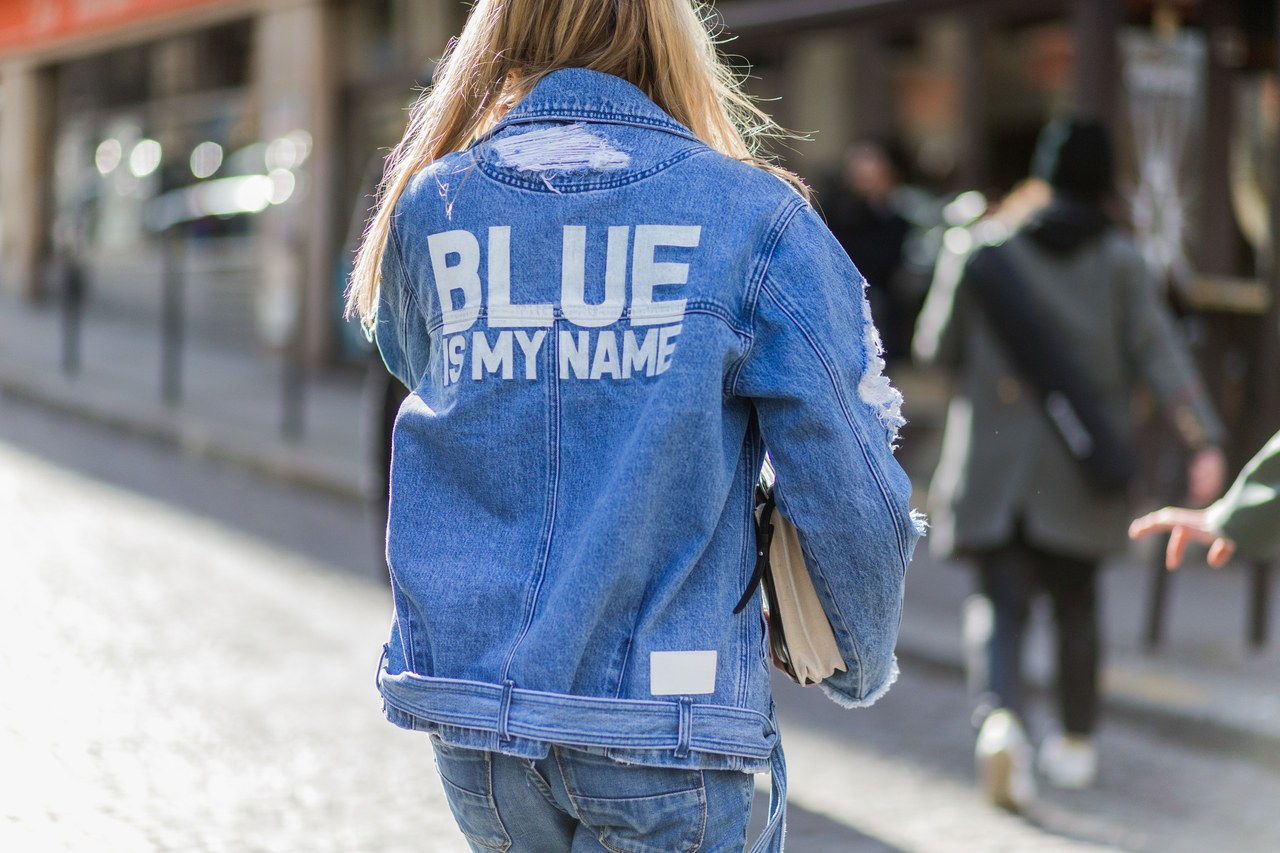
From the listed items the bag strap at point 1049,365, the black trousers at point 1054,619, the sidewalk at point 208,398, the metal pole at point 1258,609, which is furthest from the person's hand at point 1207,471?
the sidewalk at point 208,398

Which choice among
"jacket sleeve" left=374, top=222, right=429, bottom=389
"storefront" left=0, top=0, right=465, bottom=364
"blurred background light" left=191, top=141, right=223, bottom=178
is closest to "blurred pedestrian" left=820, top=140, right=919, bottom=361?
"storefront" left=0, top=0, right=465, bottom=364

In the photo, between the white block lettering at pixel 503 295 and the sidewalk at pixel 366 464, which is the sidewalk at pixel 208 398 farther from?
the white block lettering at pixel 503 295

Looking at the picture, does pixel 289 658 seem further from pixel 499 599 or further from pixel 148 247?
pixel 148 247

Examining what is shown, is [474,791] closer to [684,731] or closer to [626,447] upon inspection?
[684,731]

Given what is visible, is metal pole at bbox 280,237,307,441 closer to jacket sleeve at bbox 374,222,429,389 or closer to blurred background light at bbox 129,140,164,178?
blurred background light at bbox 129,140,164,178

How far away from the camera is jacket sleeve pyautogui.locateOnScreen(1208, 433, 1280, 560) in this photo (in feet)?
8.46

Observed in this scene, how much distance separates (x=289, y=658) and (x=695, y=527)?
4.58 meters

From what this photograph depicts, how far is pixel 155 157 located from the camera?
61.2 feet

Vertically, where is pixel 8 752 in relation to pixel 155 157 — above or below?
below

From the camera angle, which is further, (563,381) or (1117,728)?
(1117,728)

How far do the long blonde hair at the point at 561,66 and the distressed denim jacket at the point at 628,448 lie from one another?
0.17 ft

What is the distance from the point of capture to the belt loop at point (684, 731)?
5.28ft

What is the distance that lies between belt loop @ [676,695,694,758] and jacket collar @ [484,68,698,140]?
0.60m

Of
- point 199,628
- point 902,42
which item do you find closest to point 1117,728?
point 199,628
